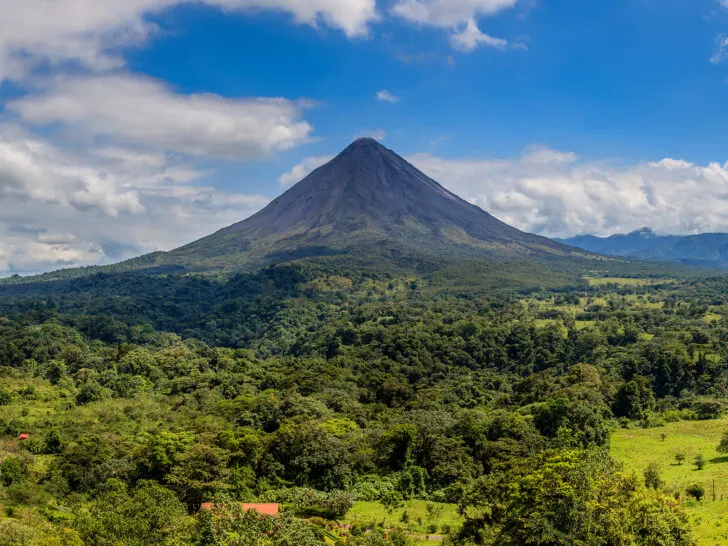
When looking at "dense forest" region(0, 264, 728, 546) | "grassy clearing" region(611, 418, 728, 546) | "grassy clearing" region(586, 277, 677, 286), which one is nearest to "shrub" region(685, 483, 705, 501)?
"grassy clearing" region(611, 418, 728, 546)

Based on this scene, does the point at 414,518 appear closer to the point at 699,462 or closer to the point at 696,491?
the point at 696,491

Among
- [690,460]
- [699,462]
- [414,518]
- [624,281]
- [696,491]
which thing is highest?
[624,281]

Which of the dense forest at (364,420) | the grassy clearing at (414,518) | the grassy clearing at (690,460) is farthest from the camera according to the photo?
the grassy clearing at (414,518)

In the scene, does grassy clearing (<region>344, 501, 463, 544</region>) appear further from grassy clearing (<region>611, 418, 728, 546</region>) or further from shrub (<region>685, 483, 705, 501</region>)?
shrub (<region>685, 483, 705, 501</region>)

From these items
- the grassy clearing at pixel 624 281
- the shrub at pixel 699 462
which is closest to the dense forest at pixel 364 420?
the shrub at pixel 699 462

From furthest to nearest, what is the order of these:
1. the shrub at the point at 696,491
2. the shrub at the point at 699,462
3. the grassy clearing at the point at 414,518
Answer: the shrub at the point at 699,462
the grassy clearing at the point at 414,518
the shrub at the point at 696,491

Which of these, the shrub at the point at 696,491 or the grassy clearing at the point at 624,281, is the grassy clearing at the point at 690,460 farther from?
the grassy clearing at the point at 624,281

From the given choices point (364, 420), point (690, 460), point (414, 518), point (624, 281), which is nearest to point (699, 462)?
point (690, 460)
